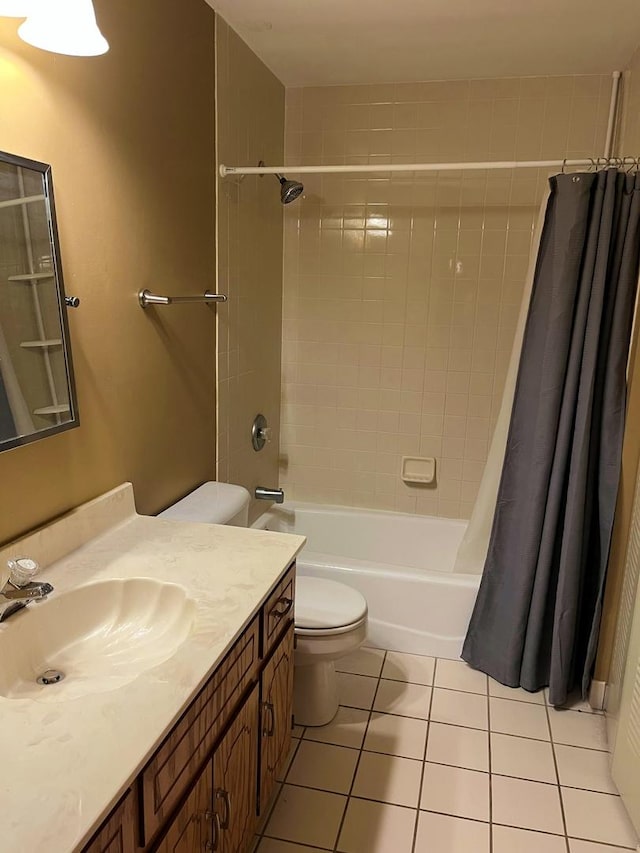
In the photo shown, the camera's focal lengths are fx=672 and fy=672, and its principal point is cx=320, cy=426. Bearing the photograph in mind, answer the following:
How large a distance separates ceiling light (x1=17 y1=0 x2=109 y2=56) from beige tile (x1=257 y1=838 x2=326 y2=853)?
192cm

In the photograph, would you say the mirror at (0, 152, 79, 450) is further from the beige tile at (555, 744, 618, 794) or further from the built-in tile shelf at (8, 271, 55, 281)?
the beige tile at (555, 744, 618, 794)

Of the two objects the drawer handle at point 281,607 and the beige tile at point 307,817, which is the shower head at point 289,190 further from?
the beige tile at point 307,817

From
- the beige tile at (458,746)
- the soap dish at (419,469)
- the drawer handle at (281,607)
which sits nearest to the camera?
the drawer handle at (281,607)

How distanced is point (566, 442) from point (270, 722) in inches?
53.0

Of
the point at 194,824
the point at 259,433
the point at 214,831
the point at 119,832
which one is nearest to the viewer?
the point at 119,832

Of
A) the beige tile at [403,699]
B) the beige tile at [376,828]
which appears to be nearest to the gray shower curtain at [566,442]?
the beige tile at [403,699]

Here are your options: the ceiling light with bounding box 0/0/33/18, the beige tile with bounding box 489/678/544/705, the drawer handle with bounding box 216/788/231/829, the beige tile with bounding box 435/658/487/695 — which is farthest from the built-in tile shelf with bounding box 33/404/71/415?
the beige tile with bounding box 489/678/544/705

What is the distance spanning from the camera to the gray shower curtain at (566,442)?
2.24m

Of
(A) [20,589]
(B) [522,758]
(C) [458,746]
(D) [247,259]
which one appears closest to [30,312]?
(A) [20,589]

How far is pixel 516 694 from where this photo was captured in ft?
8.05

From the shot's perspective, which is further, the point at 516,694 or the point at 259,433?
the point at 259,433

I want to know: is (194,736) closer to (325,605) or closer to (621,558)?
(325,605)

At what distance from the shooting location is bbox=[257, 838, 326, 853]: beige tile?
174 cm

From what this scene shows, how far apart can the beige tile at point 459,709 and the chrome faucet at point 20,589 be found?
4.99ft
